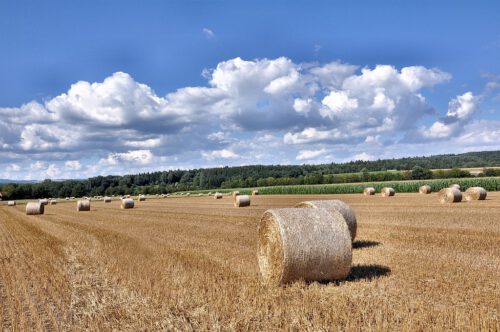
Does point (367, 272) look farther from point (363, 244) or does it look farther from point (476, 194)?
point (476, 194)

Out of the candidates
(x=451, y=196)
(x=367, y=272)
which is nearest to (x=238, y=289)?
(x=367, y=272)

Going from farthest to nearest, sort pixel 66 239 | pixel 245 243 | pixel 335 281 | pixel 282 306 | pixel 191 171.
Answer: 1. pixel 191 171
2. pixel 66 239
3. pixel 245 243
4. pixel 335 281
5. pixel 282 306

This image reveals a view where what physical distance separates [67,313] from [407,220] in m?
15.8

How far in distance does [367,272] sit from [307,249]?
1658 mm

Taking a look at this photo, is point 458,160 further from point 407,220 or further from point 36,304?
point 36,304

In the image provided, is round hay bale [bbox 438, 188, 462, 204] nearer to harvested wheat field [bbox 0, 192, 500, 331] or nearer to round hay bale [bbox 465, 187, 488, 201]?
round hay bale [bbox 465, 187, 488, 201]

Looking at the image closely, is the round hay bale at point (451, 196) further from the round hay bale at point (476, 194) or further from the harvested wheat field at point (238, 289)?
the harvested wheat field at point (238, 289)

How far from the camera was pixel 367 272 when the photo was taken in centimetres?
926

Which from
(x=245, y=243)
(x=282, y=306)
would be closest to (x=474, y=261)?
(x=282, y=306)

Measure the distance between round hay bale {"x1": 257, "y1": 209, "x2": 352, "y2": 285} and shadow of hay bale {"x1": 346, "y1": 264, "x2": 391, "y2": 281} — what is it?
338mm

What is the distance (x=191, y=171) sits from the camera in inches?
5979

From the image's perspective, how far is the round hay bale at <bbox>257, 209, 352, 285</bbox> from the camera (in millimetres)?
8570

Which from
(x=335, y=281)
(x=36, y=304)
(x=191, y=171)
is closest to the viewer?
(x=36, y=304)

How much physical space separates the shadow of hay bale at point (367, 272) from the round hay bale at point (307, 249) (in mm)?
338
